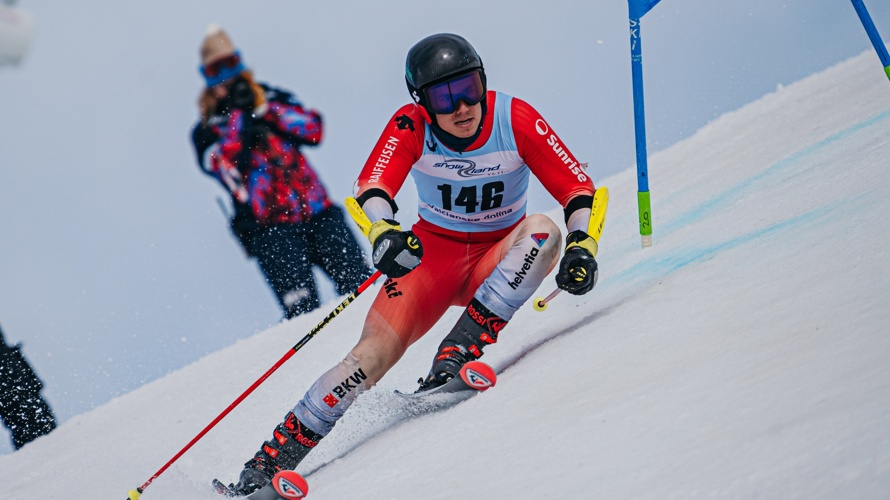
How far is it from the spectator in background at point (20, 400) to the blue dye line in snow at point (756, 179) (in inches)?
131

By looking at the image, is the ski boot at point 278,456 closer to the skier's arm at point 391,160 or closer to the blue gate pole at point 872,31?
the skier's arm at point 391,160

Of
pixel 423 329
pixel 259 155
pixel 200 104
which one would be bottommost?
pixel 423 329

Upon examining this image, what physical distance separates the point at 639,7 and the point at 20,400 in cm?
363

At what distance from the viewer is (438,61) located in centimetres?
301

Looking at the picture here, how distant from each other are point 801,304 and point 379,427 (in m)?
1.39

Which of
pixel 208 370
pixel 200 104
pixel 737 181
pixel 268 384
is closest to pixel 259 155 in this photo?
pixel 200 104

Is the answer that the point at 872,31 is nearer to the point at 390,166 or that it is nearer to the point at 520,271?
the point at 520,271

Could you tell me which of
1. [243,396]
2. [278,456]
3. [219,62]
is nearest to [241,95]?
[219,62]

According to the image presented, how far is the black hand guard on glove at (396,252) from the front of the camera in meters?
2.89

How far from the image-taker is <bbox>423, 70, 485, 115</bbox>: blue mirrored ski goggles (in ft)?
9.93

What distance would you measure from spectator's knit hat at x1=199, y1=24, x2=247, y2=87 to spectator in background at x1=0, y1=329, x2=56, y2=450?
2.03m

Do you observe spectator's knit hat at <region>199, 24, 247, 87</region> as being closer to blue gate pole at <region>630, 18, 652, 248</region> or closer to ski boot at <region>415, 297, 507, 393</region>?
blue gate pole at <region>630, 18, 652, 248</region>

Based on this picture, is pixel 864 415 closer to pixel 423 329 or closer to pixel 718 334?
pixel 718 334

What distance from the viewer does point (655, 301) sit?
291 centimetres
